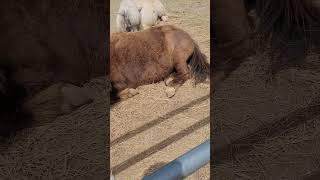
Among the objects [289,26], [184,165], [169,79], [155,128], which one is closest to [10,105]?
[155,128]

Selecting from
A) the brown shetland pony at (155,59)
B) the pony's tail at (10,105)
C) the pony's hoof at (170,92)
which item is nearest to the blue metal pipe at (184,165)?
the pony's tail at (10,105)

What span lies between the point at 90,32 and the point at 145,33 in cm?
42

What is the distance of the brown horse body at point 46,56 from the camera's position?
10.9 feet

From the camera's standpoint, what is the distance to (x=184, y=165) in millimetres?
885

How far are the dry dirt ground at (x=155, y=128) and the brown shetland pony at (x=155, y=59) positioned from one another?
0.08m

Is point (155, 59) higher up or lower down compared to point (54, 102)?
higher up

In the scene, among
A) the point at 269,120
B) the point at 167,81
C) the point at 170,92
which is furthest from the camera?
the point at 167,81

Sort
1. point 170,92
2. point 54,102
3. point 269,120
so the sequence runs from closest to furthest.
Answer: point 269,120 < point 54,102 < point 170,92

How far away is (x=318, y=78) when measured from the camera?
3572 millimetres

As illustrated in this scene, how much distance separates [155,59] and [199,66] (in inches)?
12.8

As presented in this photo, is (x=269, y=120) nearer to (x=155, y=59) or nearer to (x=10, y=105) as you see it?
(x=155, y=59)

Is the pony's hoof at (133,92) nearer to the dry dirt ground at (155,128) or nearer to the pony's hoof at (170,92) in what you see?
the dry dirt ground at (155,128)

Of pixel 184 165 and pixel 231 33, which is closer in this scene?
pixel 184 165

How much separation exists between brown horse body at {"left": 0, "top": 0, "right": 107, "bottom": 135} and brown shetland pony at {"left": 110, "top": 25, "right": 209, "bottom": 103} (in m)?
0.13
